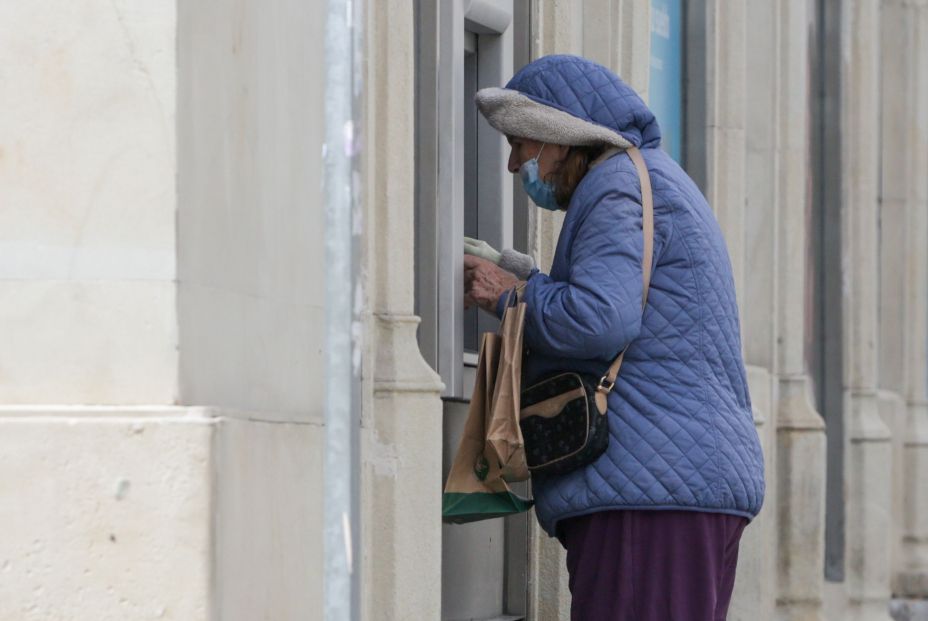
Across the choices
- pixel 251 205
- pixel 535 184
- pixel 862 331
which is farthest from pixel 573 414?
pixel 862 331

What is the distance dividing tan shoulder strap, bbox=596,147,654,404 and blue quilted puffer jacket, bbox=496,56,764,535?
2cm

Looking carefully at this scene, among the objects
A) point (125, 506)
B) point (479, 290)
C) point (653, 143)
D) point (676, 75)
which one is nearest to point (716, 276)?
point (653, 143)

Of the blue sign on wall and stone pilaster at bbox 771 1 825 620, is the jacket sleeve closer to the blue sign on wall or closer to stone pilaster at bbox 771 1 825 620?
the blue sign on wall

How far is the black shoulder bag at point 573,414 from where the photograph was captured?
14.6 feet

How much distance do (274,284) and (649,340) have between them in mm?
844

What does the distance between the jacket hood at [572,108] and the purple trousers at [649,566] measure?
86 centimetres

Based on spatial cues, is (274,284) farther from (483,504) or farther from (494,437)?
(483,504)

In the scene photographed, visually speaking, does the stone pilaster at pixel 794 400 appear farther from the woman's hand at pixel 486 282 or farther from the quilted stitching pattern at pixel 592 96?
the quilted stitching pattern at pixel 592 96

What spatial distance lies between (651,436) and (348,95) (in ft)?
7.05

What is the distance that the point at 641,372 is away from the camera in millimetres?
4504

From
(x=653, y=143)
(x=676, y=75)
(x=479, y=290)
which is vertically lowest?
(x=479, y=290)

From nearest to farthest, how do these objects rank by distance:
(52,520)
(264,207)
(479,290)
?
(52,520), (264,207), (479,290)

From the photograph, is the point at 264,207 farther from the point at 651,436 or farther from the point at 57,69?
the point at 651,436

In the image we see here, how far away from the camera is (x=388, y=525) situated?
5270 mm
